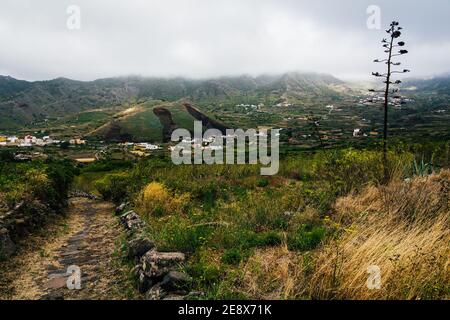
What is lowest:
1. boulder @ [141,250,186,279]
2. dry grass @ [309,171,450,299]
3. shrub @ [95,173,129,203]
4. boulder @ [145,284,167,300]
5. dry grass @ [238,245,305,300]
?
shrub @ [95,173,129,203]

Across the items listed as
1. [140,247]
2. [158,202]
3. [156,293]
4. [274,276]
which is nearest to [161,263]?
[156,293]

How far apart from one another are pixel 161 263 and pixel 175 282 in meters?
0.82

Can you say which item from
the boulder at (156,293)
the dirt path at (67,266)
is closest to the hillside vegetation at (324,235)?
the boulder at (156,293)

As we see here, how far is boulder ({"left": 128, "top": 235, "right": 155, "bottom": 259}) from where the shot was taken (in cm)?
754

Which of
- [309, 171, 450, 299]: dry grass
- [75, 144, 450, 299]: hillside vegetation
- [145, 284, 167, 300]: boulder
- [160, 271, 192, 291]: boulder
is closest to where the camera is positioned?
[309, 171, 450, 299]: dry grass

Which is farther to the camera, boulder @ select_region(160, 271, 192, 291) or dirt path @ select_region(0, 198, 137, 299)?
dirt path @ select_region(0, 198, 137, 299)

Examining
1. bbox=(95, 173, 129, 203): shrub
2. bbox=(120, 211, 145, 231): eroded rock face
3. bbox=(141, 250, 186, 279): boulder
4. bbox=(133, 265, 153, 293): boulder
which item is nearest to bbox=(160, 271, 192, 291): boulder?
bbox=(141, 250, 186, 279): boulder

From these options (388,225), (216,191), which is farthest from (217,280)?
(216,191)

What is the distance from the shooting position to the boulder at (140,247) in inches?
297

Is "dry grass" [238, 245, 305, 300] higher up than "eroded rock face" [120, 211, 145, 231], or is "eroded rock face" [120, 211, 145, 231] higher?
"dry grass" [238, 245, 305, 300]

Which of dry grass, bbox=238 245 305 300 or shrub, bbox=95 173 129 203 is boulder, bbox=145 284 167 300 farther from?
shrub, bbox=95 173 129 203

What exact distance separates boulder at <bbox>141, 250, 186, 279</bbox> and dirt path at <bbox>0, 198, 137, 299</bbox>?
18.7 inches

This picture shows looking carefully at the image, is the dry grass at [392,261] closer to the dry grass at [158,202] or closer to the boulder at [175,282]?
the boulder at [175,282]
